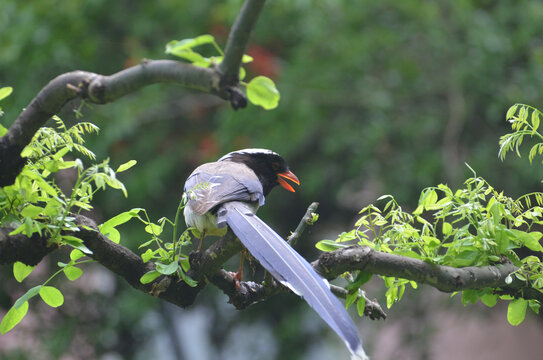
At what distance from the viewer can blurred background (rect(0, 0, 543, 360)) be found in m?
6.15

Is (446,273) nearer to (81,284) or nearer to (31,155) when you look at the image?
(31,155)

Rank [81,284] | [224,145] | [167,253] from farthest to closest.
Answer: [81,284]
[224,145]
[167,253]

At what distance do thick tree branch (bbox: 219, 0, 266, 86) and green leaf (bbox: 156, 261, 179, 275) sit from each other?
2.35 feet

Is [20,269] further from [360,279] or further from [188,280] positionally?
[360,279]

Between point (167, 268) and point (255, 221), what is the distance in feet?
1.42

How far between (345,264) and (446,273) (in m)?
0.28

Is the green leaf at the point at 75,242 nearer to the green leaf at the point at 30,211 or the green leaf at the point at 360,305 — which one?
the green leaf at the point at 30,211

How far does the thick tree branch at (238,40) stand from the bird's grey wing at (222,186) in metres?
1.06

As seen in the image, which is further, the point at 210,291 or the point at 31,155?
the point at 210,291

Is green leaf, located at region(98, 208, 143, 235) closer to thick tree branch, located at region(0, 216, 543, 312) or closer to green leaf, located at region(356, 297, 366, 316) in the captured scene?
thick tree branch, located at region(0, 216, 543, 312)

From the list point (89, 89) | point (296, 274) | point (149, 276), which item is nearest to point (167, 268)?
point (149, 276)

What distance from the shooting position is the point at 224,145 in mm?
6336

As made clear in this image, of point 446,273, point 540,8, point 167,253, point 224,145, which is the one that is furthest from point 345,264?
point 540,8

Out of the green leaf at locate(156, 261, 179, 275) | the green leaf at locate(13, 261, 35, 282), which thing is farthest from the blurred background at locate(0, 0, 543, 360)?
the green leaf at locate(156, 261, 179, 275)
